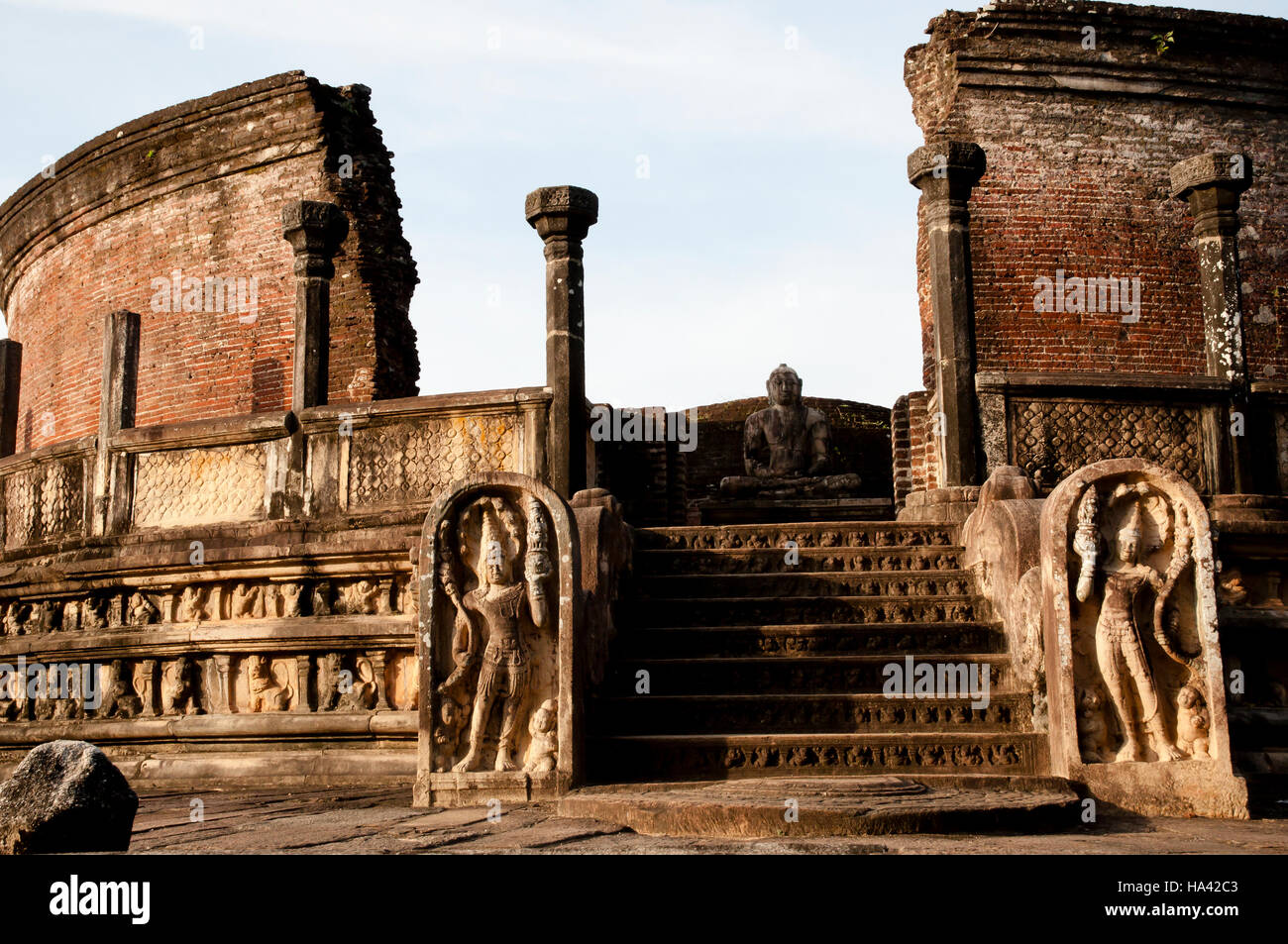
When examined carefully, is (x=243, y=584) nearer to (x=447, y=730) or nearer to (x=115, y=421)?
(x=115, y=421)

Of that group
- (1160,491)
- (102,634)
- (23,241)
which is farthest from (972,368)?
(23,241)

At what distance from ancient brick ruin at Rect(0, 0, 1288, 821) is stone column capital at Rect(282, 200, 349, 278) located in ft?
0.07

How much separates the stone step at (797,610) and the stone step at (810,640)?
139 millimetres

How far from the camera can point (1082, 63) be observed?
634 inches

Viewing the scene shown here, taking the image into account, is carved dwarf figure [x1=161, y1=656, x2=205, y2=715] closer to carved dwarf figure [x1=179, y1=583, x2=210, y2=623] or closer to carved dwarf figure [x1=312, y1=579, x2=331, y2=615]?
carved dwarf figure [x1=179, y1=583, x2=210, y2=623]

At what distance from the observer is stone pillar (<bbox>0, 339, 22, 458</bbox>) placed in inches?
495

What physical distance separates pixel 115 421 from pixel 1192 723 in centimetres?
765

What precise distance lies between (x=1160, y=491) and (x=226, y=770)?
18.2 feet

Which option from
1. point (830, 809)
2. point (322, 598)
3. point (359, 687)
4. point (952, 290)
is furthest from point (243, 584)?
point (952, 290)

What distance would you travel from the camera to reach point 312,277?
990cm

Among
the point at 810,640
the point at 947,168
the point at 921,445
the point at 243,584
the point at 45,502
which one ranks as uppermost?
the point at 947,168

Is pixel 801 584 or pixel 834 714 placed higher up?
pixel 801 584

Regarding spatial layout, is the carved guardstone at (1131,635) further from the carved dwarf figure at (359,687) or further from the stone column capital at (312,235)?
the stone column capital at (312,235)

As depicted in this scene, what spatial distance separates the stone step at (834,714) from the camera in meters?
6.50
